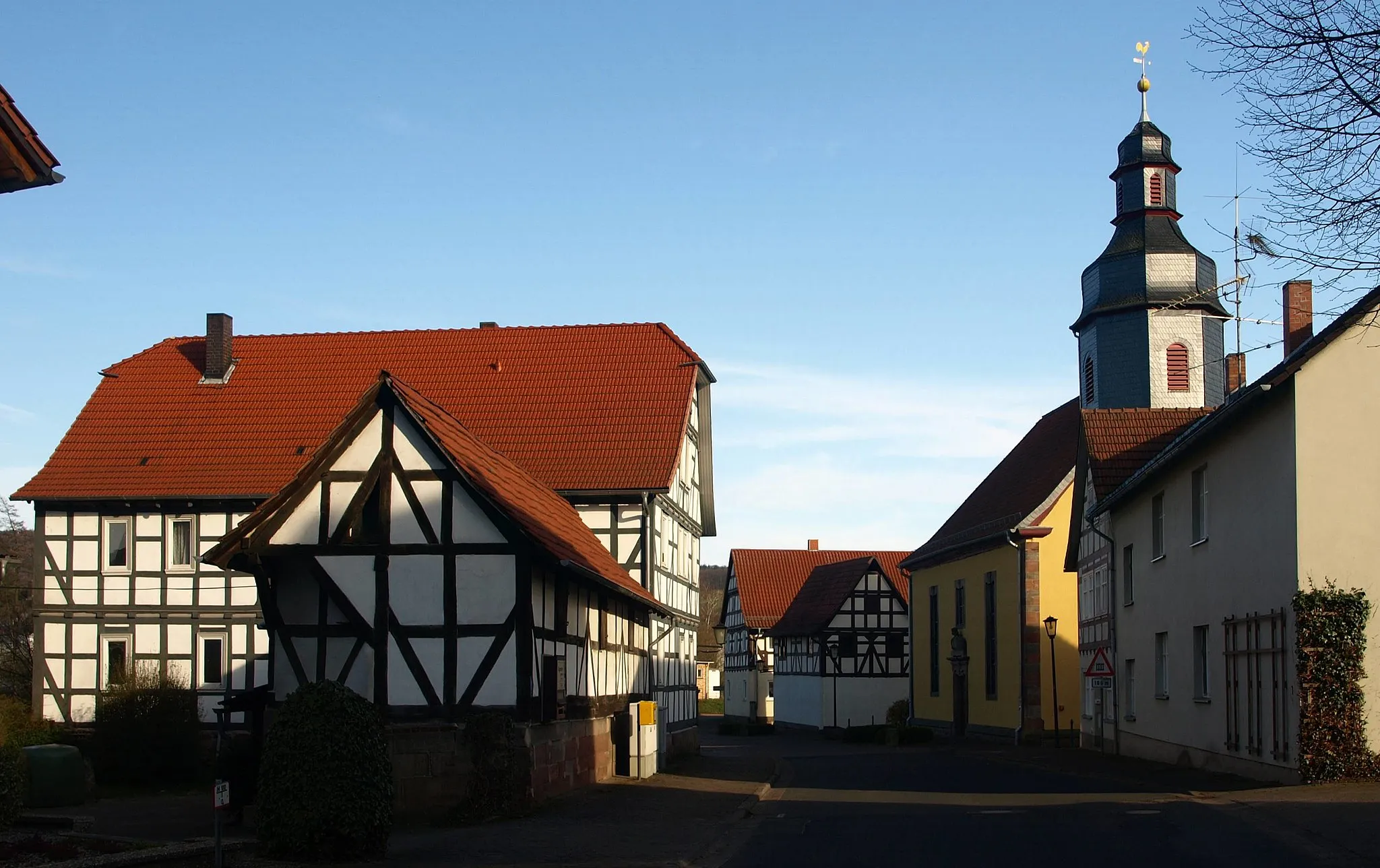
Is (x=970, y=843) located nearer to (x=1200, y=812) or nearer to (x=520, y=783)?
(x=1200, y=812)

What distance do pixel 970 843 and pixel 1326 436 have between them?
8.52 m

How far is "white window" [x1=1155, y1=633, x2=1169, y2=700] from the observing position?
1078 inches

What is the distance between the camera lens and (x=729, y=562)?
77.8 meters

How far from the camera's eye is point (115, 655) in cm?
3566

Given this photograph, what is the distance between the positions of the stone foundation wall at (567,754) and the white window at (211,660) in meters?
14.1

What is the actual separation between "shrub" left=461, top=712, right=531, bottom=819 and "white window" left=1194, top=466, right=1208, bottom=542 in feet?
40.7

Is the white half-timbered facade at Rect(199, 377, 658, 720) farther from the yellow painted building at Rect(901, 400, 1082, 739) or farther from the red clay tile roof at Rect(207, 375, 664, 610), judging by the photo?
the yellow painted building at Rect(901, 400, 1082, 739)

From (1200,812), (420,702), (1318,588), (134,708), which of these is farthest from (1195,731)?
(134,708)

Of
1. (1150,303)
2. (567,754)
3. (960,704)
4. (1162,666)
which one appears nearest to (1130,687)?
(1162,666)

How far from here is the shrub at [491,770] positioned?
59.9 ft

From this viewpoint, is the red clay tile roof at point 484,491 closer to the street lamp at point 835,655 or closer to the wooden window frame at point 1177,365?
the wooden window frame at point 1177,365

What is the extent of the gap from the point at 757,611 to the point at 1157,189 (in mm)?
34741

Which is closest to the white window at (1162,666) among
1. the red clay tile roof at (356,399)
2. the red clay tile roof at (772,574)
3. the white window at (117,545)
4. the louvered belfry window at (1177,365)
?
the red clay tile roof at (356,399)

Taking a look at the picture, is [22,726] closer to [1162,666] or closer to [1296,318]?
[1162,666]
